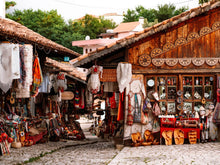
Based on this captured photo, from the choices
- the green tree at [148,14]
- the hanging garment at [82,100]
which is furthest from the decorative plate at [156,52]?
the green tree at [148,14]

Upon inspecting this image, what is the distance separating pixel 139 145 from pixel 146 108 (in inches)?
52.5

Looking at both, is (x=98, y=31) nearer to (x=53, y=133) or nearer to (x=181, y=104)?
(x=53, y=133)

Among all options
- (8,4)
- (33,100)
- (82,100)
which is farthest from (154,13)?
(33,100)

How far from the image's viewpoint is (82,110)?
855 inches

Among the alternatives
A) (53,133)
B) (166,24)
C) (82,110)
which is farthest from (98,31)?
(166,24)

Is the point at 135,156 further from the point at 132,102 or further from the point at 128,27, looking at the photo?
the point at 128,27

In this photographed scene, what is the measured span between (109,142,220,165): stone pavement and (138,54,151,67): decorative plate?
116 inches

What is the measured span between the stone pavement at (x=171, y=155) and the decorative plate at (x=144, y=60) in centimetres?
295

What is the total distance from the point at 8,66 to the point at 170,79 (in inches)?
226

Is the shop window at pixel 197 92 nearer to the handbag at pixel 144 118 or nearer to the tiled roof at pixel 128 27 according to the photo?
the handbag at pixel 144 118

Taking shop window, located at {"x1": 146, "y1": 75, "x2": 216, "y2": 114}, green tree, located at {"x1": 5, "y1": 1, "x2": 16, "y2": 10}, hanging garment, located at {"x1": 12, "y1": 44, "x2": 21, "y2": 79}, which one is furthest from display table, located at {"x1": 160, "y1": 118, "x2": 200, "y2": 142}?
green tree, located at {"x1": 5, "y1": 1, "x2": 16, "y2": 10}

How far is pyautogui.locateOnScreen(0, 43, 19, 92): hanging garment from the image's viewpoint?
1041 cm

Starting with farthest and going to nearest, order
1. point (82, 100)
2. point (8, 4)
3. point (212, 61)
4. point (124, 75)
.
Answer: point (8, 4)
point (82, 100)
point (124, 75)
point (212, 61)

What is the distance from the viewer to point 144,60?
12.9 m
